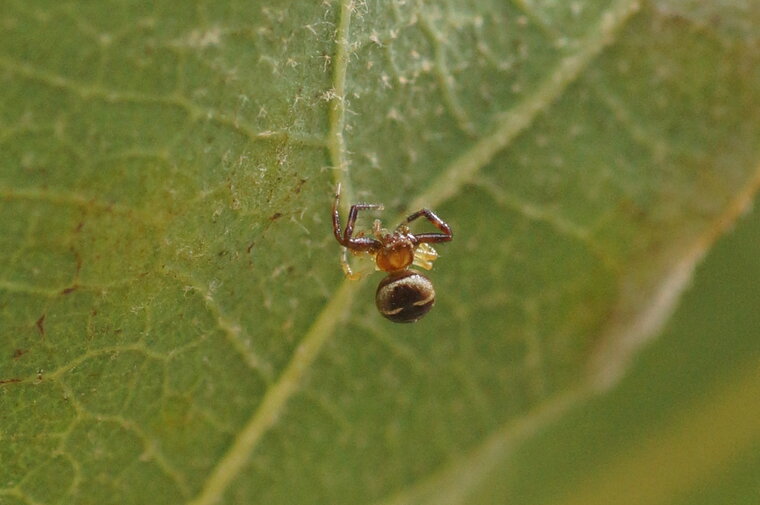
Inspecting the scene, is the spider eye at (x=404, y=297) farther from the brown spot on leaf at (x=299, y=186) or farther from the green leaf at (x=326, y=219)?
the brown spot on leaf at (x=299, y=186)

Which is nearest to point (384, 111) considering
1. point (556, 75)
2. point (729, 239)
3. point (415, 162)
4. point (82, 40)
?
point (415, 162)

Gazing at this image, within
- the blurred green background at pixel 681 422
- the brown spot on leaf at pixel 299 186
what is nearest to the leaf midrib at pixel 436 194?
the brown spot on leaf at pixel 299 186

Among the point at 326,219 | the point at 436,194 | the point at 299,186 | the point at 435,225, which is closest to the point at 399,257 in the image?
the point at 435,225

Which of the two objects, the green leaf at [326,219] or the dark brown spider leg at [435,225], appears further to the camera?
the dark brown spider leg at [435,225]

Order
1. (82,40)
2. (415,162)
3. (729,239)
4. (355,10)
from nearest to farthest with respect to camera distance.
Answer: (82,40), (355,10), (415,162), (729,239)

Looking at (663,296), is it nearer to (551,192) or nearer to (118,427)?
(551,192)

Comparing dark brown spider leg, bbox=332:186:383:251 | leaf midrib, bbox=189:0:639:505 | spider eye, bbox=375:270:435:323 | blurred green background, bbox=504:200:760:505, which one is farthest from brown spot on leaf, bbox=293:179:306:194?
blurred green background, bbox=504:200:760:505
